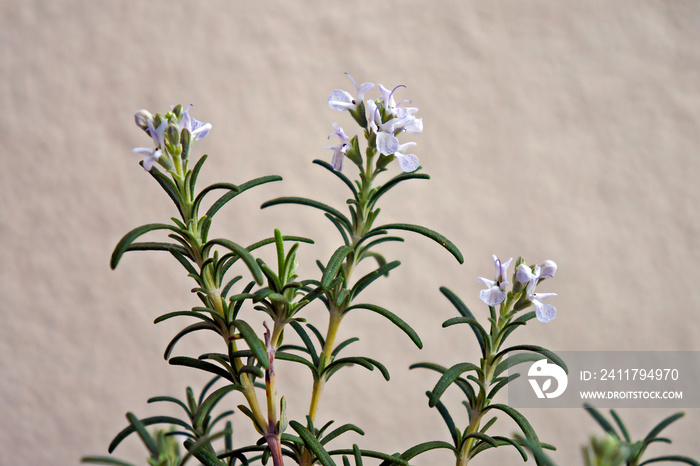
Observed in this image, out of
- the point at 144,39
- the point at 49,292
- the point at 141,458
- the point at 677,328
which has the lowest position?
the point at 141,458

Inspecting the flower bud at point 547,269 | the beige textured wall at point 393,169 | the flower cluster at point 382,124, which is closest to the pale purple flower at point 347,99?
the flower cluster at point 382,124

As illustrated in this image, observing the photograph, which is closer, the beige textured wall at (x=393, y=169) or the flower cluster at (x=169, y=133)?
the flower cluster at (x=169, y=133)

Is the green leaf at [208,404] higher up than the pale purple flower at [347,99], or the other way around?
the pale purple flower at [347,99]

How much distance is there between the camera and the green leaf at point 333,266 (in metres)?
0.47

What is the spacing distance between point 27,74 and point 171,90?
0.32 m

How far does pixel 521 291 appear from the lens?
1.63 feet

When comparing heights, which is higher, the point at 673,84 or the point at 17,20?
the point at 673,84

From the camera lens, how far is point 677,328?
1297 mm

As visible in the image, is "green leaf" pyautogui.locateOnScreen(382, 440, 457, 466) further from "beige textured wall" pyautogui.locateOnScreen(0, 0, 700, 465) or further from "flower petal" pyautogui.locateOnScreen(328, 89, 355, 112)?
"beige textured wall" pyautogui.locateOnScreen(0, 0, 700, 465)

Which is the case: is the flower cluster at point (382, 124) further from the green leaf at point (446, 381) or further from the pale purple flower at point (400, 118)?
the green leaf at point (446, 381)

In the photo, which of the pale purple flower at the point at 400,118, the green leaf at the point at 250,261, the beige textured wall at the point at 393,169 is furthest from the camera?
the beige textured wall at the point at 393,169

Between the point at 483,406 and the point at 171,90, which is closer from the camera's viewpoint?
the point at 483,406

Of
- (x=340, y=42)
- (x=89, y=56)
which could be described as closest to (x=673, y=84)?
(x=340, y=42)

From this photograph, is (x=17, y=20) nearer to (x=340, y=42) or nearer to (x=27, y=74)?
(x=27, y=74)
